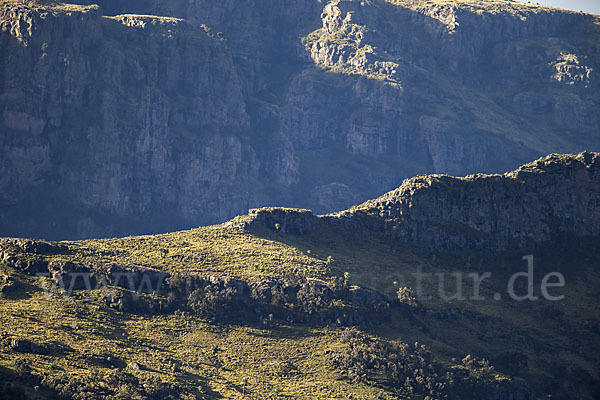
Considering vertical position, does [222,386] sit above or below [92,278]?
below

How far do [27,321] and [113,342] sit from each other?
489 inches

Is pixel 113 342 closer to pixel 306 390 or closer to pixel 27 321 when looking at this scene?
pixel 27 321

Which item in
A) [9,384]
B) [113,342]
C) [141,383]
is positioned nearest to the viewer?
[9,384]

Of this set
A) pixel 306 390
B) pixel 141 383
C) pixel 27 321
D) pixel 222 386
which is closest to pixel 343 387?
pixel 306 390

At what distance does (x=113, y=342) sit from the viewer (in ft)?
614

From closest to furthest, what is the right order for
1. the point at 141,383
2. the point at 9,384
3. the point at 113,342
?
the point at 9,384 → the point at 141,383 → the point at 113,342

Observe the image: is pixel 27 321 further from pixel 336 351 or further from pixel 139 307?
pixel 336 351

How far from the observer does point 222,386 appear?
602 ft

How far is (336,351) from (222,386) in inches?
866

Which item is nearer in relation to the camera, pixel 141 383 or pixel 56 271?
pixel 141 383

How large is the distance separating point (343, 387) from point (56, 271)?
4651 centimetres

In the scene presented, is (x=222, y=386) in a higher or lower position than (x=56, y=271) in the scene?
lower

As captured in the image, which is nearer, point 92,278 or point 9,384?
point 9,384

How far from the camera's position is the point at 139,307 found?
19812 centimetres
